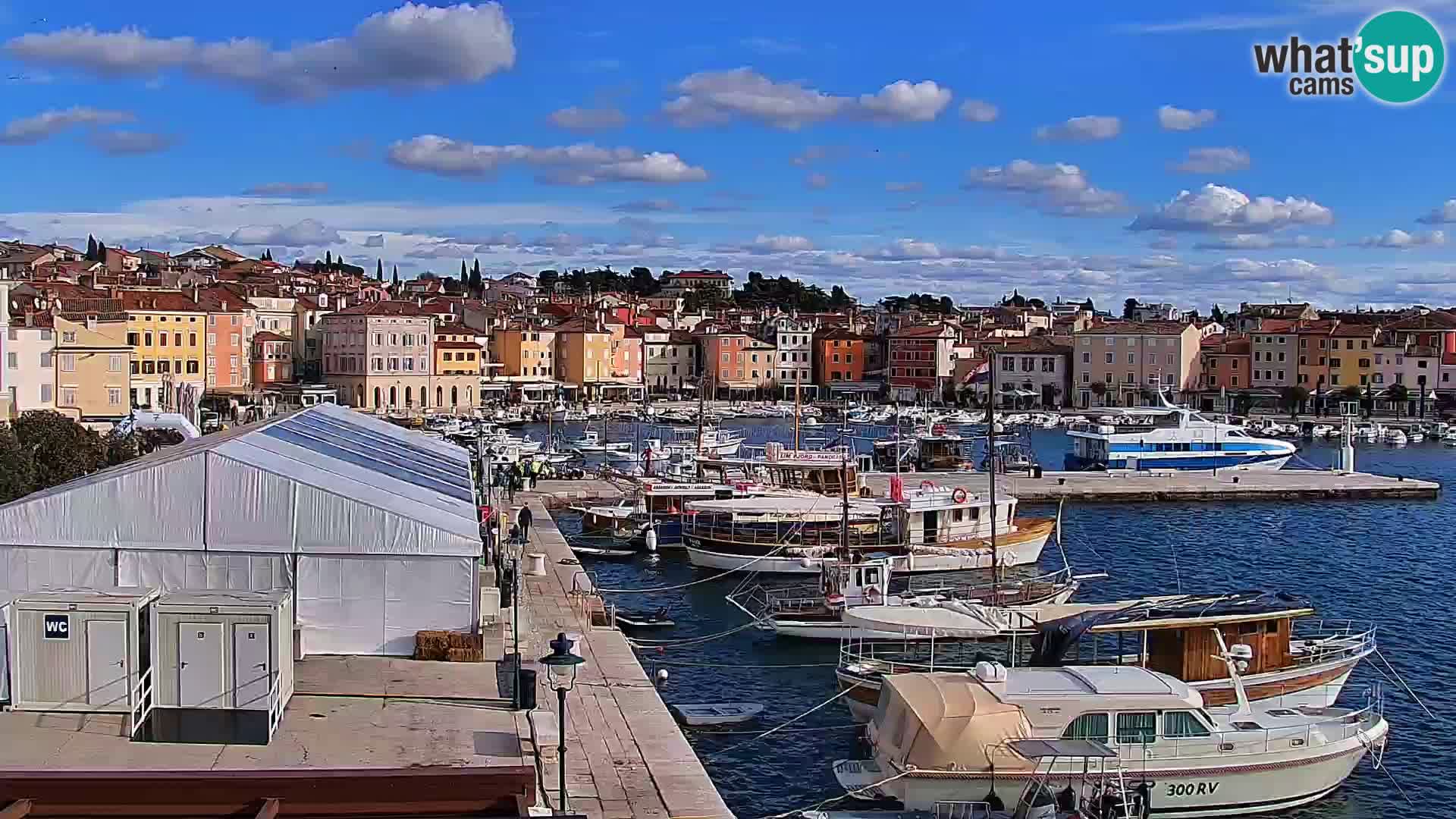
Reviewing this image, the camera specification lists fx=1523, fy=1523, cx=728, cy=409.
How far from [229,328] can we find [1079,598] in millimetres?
62252

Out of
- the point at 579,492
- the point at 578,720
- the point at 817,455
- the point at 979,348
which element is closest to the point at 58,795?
the point at 578,720

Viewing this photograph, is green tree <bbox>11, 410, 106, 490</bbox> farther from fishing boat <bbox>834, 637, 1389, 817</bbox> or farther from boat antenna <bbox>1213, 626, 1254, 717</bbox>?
boat antenna <bbox>1213, 626, 1254, 717</bbox>

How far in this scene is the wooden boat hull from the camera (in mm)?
30203

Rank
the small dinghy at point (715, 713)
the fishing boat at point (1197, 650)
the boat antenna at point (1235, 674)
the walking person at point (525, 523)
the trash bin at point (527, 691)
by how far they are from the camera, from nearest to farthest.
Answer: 1. the trash bin at point (527, 691)
2. the boat antenna at point (1235, 674)
3. the fishing boat at point (1197, 650)
4. the small dinghy at point (715, 713)
5. the walking person at point (525, 523)

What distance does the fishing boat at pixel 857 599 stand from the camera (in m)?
22.6

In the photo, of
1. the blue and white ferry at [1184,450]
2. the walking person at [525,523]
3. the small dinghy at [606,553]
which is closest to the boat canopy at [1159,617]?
the walking person at [525,523]

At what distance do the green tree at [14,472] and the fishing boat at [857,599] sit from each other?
12.6 m

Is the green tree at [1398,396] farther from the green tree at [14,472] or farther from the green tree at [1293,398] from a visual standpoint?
the green tree at [14,472]

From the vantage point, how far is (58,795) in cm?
860

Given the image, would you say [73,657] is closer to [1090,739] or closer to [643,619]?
[1090,739]

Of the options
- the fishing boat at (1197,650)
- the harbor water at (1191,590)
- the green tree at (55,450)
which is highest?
the green tree at (55,450)

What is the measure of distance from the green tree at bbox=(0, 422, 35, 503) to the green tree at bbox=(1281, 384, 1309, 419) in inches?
2980

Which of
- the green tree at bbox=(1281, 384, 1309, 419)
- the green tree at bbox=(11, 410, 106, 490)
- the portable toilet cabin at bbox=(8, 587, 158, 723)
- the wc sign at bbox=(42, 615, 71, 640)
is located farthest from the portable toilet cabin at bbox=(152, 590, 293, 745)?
the green tree at bbox=(1281, 384, 1309, 419)

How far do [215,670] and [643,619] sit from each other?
1328cm
